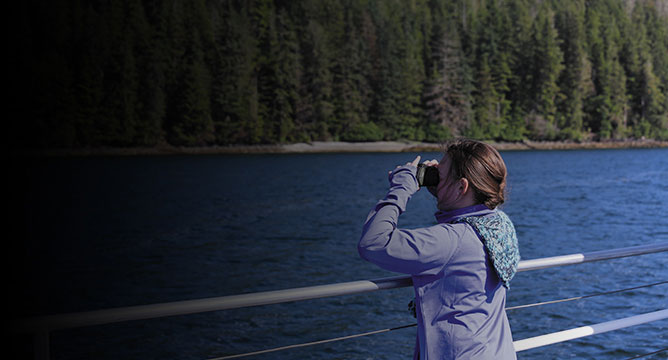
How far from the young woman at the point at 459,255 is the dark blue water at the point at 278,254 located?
28.7ft

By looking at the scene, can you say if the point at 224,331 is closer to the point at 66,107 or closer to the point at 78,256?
the point at 78,256

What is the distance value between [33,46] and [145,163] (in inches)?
704

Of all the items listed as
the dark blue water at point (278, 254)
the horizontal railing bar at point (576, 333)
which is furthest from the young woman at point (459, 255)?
the dark blue water at point (278, 254)

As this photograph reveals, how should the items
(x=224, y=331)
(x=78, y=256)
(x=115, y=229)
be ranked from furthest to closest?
(x=115, y=229) → (x=78, y=256) → (x=224, y=331)

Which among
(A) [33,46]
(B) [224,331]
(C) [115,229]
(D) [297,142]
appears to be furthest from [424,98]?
(B) [224,331]

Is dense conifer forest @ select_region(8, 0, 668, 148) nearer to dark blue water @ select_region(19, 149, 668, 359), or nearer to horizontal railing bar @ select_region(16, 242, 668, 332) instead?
dark blue water @ select_region(19, 149, 668, 359)

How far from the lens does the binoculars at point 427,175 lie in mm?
1885

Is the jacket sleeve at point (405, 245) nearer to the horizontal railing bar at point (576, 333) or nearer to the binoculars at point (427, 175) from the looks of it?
the binoculars at point (427, 175)

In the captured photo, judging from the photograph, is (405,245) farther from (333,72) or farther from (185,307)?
(333,72)

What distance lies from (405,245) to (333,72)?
78.8 metres

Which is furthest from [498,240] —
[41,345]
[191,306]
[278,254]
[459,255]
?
[278,254]

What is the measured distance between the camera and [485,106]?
8162cm

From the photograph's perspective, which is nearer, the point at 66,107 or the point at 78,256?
the point at 78,256

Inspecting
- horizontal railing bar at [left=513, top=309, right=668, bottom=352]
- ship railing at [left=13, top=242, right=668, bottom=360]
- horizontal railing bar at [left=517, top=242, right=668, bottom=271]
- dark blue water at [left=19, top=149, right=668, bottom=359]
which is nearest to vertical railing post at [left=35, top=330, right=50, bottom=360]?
ship railing at [left=13, top=242, right=668, bottom=360]
